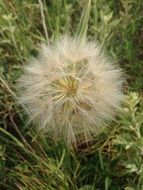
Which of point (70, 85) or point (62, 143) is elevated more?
Result: point (70, 85)

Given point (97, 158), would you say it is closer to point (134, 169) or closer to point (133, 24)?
point (134, 169)

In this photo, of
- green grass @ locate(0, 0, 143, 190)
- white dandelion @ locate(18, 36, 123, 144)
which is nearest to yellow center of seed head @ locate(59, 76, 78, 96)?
white dandelion @ locate(18, 36, 123, 144)

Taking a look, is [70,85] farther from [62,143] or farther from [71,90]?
[62,143]

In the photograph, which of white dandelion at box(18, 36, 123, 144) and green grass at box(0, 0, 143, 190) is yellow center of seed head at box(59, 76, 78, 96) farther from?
green grass at box(0, 0, 143, 190)

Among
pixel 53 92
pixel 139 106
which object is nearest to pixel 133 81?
pixel 139 106

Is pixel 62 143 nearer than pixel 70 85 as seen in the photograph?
No

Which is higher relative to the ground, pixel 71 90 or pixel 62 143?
pixel 71 90

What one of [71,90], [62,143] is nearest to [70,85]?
[71,90]
